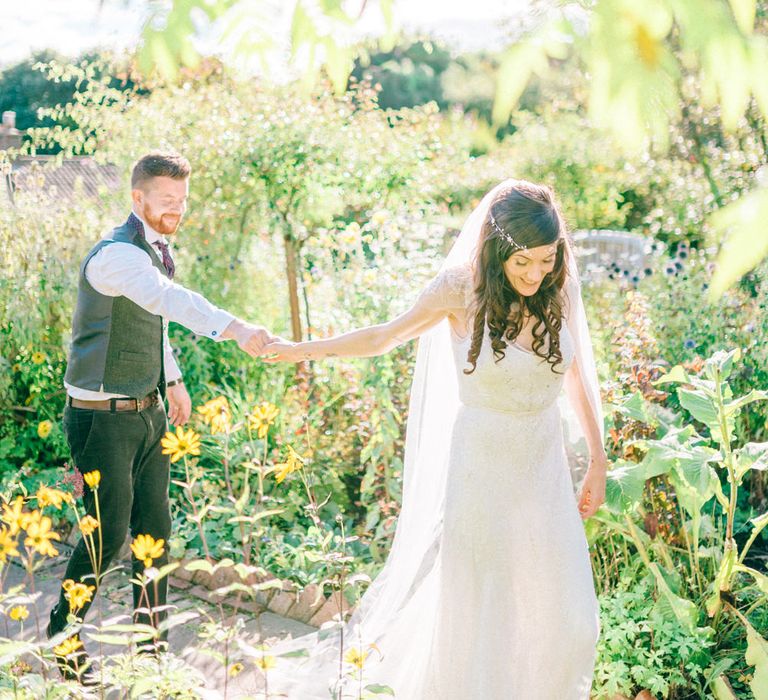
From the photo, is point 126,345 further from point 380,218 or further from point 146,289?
point 380,218

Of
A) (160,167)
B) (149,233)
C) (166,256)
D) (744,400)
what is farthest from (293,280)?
(744,400)

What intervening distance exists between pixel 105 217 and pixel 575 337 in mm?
4025

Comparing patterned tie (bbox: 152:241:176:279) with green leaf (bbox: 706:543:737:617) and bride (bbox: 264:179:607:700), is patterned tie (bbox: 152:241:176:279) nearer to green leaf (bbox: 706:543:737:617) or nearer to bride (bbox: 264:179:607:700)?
bride (bbox: 264:179:607:700)

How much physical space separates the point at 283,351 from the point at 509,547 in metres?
0.95

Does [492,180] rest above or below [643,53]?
above

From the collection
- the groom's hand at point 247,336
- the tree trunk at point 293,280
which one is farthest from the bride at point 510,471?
the tree trunk at point 293,280

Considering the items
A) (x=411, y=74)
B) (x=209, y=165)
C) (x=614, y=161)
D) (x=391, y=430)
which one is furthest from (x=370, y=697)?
(x=411, y=74)

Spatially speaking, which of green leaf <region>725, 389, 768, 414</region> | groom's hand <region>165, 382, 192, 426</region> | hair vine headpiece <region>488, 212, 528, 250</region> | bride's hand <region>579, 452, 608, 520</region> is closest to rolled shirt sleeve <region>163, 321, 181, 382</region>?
groom's hand <region>165, 382, 192, 426</region>

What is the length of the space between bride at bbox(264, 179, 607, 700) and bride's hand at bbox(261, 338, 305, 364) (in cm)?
10

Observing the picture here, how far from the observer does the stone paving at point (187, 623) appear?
127 inches

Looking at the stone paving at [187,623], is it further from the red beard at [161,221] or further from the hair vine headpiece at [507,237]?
the hair vine headpiece at [507,237]

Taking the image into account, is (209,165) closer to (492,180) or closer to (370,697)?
(370,697)

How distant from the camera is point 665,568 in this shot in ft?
10.5

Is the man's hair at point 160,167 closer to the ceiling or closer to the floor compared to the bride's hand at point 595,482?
closer to the ceiling
